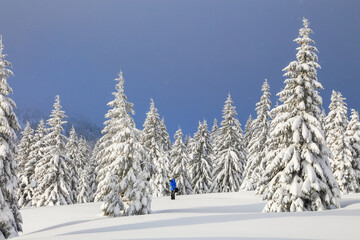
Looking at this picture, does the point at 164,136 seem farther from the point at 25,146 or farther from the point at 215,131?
the point at 25,146

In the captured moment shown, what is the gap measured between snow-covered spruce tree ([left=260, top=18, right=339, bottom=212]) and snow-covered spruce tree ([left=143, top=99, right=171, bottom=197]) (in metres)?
26.4

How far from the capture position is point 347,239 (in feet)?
28.5

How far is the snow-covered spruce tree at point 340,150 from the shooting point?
38.3 meters

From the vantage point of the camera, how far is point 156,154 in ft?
154

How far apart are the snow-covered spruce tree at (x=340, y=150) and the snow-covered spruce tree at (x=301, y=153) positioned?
799 inches

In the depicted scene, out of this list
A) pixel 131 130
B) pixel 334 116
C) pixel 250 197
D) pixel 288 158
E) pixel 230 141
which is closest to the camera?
pixel 288 158

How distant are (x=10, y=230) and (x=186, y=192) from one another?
33971 millimetres

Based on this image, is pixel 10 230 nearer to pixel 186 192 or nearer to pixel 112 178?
pixel 112 178

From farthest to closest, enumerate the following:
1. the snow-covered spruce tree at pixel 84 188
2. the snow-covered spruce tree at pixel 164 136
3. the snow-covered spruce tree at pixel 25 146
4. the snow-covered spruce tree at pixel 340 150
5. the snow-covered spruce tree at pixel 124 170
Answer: the snow-covered spruce tree at pixel 84 188
the snow-covered spruce tree at pixel 164 136
the snow-covered spruce tree at pixel 25 146
the snow-covered spruce tree at pixel 340 150
the snow-covered spruce tree at pixel 124 170

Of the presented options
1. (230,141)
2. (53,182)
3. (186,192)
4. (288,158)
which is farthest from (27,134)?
(288,158)

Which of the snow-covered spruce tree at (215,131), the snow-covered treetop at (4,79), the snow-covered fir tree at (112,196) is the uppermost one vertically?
the snow-covered spruce tree at (215,131)

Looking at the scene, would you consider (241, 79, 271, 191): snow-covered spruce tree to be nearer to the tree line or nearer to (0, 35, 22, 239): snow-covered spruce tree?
the tree line

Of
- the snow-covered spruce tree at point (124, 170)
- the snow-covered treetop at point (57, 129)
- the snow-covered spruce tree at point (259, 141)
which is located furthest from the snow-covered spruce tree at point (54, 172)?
the snow-covered spruce tree at point (259, 141)

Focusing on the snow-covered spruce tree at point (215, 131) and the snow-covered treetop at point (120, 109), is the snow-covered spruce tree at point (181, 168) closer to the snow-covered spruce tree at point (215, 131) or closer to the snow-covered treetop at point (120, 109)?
Result: the snow-covered spruce tree at point (215, 131)
